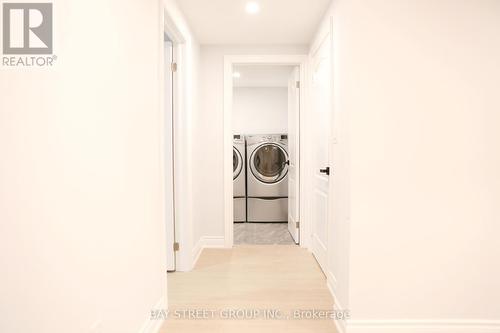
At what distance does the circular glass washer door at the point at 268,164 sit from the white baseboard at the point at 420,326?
3502mm

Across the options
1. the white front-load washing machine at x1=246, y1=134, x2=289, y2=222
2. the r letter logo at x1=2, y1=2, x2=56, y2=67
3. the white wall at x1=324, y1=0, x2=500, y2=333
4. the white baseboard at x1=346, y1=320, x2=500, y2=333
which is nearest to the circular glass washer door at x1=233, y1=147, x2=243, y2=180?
the white front-load washing machine at x1=246, y1=134, x2=289, y2=222

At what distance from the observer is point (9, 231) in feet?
3.55

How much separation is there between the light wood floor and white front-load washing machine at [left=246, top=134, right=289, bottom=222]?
1.70 meters

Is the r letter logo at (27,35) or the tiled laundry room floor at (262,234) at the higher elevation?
the r letter logo at (27,35)

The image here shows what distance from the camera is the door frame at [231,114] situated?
3896 mm

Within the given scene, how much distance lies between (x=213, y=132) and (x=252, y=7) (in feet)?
4.89

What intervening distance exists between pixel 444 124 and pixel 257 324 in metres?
1.64

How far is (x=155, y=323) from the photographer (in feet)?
7.02

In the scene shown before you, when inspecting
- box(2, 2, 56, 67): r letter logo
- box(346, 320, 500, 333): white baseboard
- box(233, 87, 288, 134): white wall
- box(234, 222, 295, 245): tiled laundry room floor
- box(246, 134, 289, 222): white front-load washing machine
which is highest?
box(233, 87, 288, 134): white wall

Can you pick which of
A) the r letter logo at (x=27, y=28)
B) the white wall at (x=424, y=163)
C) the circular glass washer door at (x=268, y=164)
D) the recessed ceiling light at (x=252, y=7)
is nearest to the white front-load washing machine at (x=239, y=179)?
the circular glass washer door at (x=268, y=164)

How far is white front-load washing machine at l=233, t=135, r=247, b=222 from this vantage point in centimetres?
548

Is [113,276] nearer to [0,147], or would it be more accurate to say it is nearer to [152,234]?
[152,234]

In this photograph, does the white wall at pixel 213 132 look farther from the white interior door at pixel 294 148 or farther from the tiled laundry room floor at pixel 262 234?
the tiled laundry room floor at pixel 262 234

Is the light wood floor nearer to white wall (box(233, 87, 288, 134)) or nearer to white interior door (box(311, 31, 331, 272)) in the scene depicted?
white interior door (box(311, 31, 331, 272))
